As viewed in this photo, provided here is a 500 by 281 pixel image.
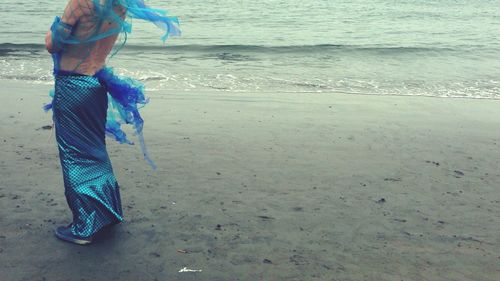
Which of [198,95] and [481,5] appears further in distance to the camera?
[481,5]

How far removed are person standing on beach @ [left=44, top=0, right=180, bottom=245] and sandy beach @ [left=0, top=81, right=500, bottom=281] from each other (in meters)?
0.21

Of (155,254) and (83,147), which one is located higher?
(83,147)

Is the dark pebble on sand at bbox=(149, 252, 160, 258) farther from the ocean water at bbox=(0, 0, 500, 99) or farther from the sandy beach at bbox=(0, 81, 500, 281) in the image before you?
the ocean water at bbox=(0, 0, 500, 99)

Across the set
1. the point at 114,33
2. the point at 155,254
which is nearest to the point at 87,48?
the point at 114,33

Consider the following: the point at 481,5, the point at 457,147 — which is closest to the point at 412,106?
the point at 457,147

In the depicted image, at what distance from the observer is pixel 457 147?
601 cm

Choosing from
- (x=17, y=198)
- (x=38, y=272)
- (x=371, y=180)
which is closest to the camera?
(x=38, y=272)

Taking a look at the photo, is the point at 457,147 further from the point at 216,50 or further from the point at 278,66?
the point at 216,50

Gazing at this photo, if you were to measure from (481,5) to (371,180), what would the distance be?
968 inches

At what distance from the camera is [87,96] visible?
349cm

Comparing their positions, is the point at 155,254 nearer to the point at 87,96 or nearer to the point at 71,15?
the point at 87,96

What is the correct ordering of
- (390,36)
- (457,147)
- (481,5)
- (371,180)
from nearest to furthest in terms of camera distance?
(371,180) < (457,147) < (390,36) < (481,5)

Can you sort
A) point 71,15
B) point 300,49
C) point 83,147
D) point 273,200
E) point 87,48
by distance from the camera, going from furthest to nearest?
1. point 300,49
2. point 273,200
3. point 83,147
4. point 87,48
5. point 71,15

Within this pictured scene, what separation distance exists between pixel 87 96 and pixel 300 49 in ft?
38.6
